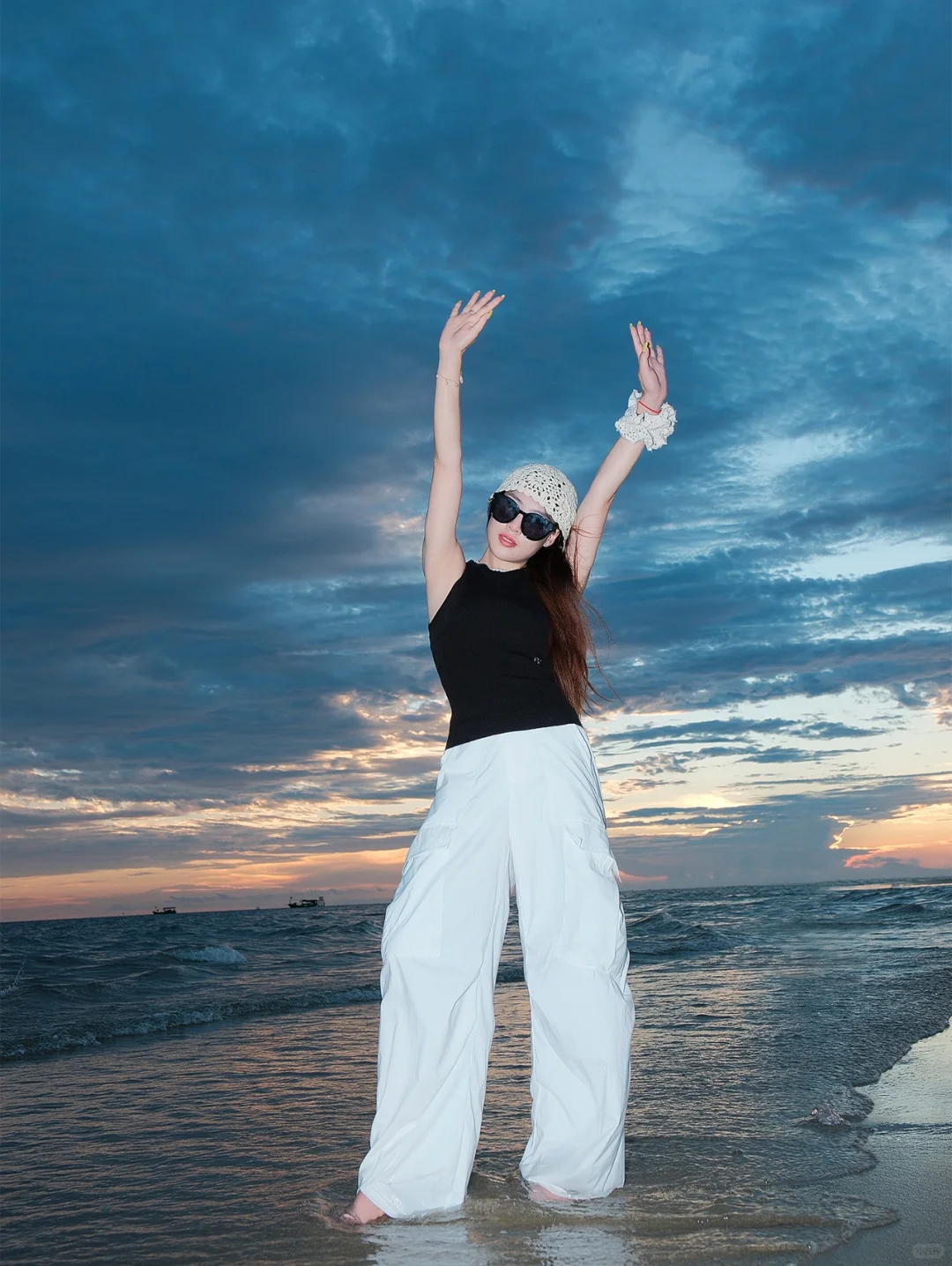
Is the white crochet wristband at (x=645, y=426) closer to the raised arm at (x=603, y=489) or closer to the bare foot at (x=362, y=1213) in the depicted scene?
the raised arm at (x=603, y=489)

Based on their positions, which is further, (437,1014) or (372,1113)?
(372,1113)

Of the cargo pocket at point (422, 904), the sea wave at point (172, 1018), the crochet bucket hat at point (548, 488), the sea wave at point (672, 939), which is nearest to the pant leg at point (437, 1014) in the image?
the cargo pocket at point (422, 904)

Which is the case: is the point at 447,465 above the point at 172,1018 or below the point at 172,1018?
above

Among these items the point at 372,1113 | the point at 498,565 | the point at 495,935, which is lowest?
the point at 372,1113

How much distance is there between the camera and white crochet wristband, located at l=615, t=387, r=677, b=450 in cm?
398

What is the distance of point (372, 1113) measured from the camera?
5.05 meters

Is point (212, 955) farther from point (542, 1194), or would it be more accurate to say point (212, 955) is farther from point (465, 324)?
point (465, 324)

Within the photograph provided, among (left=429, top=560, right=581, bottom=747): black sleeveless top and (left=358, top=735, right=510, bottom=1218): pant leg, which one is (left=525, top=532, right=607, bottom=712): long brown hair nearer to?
(left=429, top=560, right=581, bottom=747): black sleeveless top

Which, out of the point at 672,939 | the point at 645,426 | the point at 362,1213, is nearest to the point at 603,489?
the point at 645,426

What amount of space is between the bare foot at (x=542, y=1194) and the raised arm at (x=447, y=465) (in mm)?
1864

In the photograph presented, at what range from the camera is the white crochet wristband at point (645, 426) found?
398cm

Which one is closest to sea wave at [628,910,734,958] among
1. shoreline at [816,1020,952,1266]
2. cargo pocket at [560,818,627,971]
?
shoreline at [816,1020,952,1266]

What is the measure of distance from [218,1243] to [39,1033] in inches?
263

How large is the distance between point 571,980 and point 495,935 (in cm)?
27
